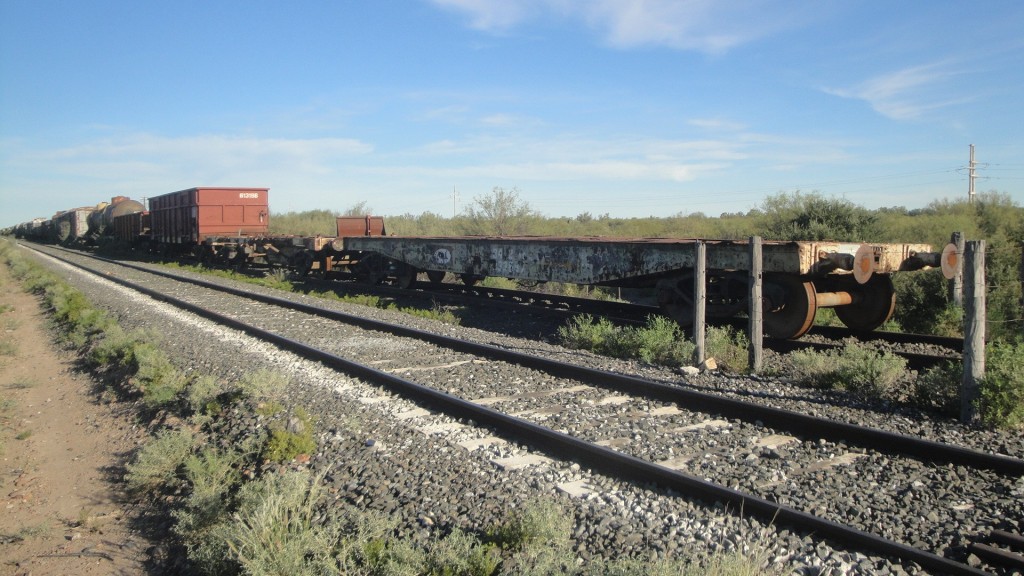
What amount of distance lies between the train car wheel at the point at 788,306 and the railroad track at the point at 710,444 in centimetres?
312

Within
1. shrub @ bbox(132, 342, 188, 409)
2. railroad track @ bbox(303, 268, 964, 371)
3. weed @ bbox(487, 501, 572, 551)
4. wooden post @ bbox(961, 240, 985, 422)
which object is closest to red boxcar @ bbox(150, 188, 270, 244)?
railroad track @ bbox(303, 268, 964, 371)

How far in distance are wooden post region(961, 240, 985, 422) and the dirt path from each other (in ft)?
20.4

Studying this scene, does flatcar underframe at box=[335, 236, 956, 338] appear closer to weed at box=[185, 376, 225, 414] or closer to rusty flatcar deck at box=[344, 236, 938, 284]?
rusty flatcar deck at box=[344, 236, 938, 284]

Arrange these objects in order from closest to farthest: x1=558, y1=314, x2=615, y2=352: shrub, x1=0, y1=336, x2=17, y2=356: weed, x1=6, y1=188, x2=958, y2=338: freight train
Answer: x1=6, y1=188, x2=958, y2=338: freight train
x1=558, y1=314, x2=615, y2=352: shrub
x1=0, y1=336, x2=17, y2=356: weed

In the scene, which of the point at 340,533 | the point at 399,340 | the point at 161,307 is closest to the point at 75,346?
the point at 161,307

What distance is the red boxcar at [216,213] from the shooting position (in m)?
26.6

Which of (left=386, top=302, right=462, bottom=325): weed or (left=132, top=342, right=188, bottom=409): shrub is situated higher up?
(left=386, top=302, right=462, bottom=325): weed

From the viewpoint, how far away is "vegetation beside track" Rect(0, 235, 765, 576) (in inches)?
134

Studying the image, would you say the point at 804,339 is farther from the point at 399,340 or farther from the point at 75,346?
the point at 75,346

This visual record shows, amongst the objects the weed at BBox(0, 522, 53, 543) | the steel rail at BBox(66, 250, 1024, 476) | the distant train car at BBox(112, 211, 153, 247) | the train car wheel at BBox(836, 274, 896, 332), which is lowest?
the weed at BBox(0, 522, 53, 543)

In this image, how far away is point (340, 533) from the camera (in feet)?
12.9

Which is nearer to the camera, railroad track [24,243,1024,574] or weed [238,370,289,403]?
railroad track [24,243,1024,574]

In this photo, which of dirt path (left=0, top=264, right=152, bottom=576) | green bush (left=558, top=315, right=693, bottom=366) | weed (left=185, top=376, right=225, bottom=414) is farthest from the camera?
green bush (left=558, top=315, right=693, bottom=366)

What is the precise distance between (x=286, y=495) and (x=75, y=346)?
383 inches
